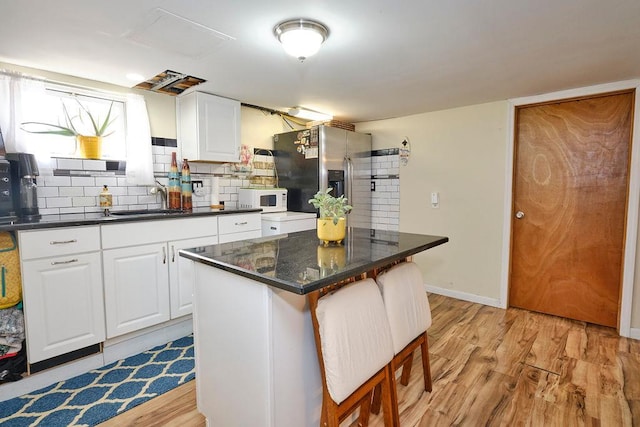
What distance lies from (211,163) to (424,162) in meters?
2.35

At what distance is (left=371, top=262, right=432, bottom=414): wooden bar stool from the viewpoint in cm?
161

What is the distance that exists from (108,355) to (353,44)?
2.64m

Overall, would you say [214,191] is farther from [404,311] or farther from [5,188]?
[404,311]

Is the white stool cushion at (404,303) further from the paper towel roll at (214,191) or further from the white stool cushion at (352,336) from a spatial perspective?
the paper towel roll at (214,191)

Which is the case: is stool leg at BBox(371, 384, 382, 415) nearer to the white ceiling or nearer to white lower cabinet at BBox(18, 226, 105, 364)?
white lower cabinet at BBox(18, 226, 105, 364)

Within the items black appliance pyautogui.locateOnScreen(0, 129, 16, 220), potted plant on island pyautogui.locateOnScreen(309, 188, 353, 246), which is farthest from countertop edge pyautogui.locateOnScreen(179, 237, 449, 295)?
black appliance pyautogui.locateOnScreen(0, 129, 16, 220)

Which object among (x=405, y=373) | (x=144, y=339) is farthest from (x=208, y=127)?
(x=405, y=373)

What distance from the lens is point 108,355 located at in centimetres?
226

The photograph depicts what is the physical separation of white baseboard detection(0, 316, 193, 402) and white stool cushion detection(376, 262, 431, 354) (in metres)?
1.84

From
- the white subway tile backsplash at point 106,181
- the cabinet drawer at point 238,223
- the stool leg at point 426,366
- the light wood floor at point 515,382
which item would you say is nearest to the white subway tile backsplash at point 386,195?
the light wood floor at point 515,382

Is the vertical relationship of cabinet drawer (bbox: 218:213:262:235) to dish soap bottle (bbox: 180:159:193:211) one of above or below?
below

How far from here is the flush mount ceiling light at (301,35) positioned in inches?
66.7

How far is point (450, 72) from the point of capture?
2426mm

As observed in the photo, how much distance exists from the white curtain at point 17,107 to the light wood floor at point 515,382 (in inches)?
76.0
